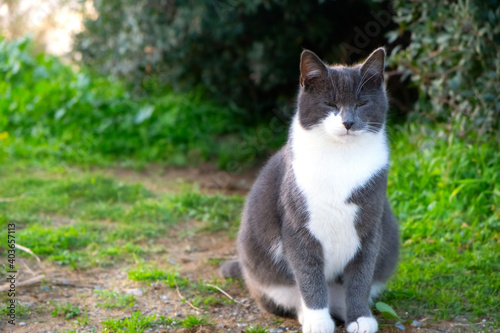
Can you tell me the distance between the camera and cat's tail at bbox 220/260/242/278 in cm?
354

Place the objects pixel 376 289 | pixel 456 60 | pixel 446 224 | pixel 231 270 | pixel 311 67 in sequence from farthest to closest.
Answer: pixel 456 60 → pixel 446 224 → pixel 231 270 → pixel 376 289 → pixel 311 67

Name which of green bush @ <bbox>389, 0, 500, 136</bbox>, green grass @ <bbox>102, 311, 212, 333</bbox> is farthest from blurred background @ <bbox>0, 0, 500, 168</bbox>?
green grass @ <bbox>102, 311, 212, 333</bbox>

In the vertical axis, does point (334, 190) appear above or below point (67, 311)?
above

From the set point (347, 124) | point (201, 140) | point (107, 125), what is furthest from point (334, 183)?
point (107, 125)

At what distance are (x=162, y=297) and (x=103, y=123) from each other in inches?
143

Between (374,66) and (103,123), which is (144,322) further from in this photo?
(103,123)

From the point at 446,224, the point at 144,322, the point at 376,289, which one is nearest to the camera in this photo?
the point at 144,322

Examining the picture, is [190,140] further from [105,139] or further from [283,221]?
[283,221]

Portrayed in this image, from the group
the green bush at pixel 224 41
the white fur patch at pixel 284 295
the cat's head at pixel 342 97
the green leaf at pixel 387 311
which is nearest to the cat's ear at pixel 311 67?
the cat's head at pixel 342 97

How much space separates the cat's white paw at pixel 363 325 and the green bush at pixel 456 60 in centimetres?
222

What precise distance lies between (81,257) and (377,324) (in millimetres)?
2105

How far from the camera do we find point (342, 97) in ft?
8.86

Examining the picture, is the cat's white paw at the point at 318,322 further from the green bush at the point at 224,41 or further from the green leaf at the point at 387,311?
the green bush at the point at 224,41

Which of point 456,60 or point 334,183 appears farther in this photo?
point 456,60
